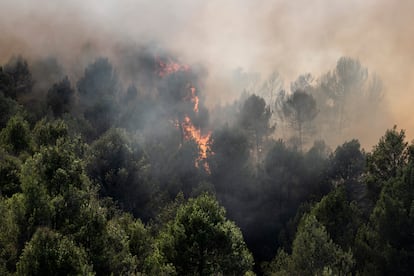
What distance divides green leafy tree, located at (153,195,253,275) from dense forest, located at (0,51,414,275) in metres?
0.12

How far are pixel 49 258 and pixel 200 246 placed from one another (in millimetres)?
13602

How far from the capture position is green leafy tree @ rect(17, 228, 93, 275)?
105 feet

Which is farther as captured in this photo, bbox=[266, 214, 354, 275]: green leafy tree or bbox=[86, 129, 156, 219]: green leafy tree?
bbox=[86, 129, 156, 219]: green leafy tree

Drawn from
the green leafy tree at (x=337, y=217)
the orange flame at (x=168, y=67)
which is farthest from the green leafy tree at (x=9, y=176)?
the orange flame at (x=168, y=67)

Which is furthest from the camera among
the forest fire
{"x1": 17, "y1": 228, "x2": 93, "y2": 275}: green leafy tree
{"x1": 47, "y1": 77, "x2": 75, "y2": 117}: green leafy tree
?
{"x1": 47, "y1": 77, "x2": 75, "y2": 117}: green leafy tree

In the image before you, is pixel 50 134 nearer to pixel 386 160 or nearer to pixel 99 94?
pixel 99 94

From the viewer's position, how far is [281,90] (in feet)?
389

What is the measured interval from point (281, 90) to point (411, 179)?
219 ft

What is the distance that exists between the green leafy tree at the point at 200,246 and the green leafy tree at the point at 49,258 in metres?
9.77

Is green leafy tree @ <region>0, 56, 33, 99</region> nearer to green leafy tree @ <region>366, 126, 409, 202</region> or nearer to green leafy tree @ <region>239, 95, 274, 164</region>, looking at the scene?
green leafy tree @ <region>239, 95, 274, 164</region>

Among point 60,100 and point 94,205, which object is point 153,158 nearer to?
point 60,100

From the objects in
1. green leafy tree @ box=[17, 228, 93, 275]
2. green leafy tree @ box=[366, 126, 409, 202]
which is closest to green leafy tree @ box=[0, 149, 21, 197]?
green leafy tree @ box=[17, 228, 93, 275]

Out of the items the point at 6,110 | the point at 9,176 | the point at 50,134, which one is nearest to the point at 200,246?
the point at 9,176

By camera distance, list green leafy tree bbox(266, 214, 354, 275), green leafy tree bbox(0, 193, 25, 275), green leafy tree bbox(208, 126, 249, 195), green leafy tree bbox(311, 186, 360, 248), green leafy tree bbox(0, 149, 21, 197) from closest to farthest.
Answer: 1. green leafy tree bbox(0, 193, 25, 275)
2. green leafy tree bbox(266, 214, 354, 275)
3. green leafy tree bbox(0, 149, 21, 197)
4. green leafy tree bbox(311, 186, 360, 248)
5. green leafy tree bbox(208, 126, 249, 195)
